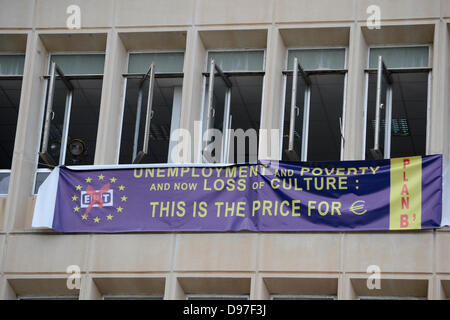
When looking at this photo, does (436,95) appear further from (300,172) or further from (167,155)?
(167,155)

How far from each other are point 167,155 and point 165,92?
1402 mm

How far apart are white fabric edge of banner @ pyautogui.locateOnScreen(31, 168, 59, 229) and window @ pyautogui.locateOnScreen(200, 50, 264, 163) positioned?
3.01 meters

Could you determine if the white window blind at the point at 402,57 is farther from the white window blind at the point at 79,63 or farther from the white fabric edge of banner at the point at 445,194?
the white window blind at the point at 79,63

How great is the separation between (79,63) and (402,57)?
6832 mm

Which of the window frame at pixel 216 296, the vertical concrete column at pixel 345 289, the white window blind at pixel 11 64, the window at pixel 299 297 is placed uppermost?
the white window blind at pixel 11 64

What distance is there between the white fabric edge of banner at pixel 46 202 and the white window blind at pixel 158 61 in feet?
9.76

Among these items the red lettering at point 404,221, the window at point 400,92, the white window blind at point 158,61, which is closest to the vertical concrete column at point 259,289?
the red lettering at point 404,221

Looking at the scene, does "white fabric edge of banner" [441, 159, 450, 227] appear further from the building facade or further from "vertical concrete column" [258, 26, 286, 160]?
"vertical concrete column" [258, 26, 286, 160]

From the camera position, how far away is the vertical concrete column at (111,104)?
23219mm

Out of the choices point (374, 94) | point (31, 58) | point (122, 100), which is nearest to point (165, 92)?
point (122, 100)

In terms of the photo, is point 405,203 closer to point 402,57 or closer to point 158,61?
point 402,57

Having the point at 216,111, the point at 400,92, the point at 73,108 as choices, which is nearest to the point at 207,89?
the point at 216,111

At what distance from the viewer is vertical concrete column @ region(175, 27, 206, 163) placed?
75.5 ft
